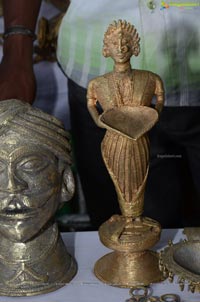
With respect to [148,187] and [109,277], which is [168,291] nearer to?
[109,277]

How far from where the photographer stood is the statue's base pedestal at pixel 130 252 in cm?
136

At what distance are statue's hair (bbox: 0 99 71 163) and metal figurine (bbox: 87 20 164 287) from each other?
0.08 metres

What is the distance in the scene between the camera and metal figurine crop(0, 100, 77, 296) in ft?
4.19

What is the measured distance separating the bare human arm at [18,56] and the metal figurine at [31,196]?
0.28m

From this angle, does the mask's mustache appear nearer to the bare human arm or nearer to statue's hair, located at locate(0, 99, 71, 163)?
statue's hair, located at locate(0, 99, 71, 163)

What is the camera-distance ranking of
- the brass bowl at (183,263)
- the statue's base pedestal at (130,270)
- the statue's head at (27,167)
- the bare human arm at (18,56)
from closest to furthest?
1. the brass bowl at (183,263)
2. the statue's head at (27,167)
3. the statue's base pedestal at (130,270)
4. the bare human arm at (18,56)

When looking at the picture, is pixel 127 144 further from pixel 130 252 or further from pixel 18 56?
pixel 18 56

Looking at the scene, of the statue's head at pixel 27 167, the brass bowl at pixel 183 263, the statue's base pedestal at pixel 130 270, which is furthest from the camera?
the statue's base pedestal at pixel 130 270

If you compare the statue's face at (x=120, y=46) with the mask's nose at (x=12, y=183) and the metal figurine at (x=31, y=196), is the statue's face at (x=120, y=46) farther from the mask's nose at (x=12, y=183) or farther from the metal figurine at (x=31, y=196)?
the mask's nose at (x=12, y=183)

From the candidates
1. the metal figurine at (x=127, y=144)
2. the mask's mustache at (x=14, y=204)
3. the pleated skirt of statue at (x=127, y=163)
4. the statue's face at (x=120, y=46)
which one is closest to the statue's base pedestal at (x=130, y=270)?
the metal figurine at (x=127, y=144)

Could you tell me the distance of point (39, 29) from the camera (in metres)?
1.98

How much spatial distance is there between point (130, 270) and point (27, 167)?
0.32 meters

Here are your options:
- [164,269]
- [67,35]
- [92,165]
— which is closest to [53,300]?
[164,269]

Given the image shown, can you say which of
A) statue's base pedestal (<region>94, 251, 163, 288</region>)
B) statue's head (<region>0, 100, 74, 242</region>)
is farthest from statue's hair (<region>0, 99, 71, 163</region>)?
statue's base pedestal (<region>94, 251, 163, 288</region>)
